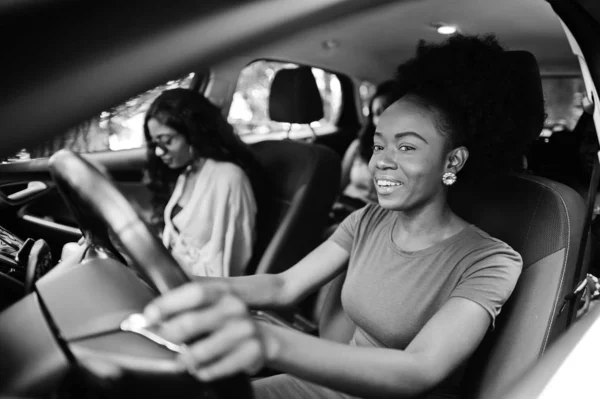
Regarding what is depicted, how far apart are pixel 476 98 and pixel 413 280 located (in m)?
0.46

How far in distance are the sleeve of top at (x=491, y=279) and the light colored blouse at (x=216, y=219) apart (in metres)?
1.12

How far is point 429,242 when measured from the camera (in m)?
1.45

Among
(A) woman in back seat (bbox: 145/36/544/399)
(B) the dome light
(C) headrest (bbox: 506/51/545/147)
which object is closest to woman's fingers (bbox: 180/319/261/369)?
(A) woman in back seat (bbox: 145/36/544/399)

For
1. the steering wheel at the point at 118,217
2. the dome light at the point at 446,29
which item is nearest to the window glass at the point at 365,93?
the dome light at the point at 446,29

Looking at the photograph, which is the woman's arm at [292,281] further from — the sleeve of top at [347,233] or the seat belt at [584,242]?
the seat belt at [584,242]

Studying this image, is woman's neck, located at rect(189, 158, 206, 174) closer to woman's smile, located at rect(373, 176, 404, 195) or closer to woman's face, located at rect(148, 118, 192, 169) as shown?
woman's face, located at rect(148, 118, 192, 169)

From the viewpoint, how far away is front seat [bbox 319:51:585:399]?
51.5 inches

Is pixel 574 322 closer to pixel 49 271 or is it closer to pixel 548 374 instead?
pixel 548 374

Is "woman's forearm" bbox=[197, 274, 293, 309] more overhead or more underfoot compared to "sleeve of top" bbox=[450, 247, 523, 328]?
more underfoot

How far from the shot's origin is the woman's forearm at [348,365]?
33.7 inches

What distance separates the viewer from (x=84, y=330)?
2.72ft

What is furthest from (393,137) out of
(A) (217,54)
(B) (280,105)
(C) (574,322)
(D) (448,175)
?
(B) (280,105)

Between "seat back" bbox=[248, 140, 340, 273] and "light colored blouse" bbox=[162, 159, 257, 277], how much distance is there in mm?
67

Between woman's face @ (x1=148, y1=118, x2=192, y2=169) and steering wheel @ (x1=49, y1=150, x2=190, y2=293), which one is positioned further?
woman's face @ (x1=148, y1=118, x2=192, y2=169)
